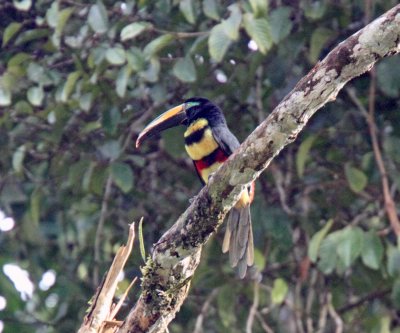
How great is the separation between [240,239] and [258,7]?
0.94 meters

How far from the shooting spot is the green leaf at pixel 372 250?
4.20m

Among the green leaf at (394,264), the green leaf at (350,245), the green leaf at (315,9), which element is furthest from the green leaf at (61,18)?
the green leaf at (394,264)

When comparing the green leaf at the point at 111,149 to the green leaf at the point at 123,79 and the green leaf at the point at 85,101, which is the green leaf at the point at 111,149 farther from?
the green leaf at the point at 123,79

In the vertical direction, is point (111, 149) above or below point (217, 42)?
below

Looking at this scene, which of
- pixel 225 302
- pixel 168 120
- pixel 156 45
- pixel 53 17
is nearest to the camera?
pixel 156 45

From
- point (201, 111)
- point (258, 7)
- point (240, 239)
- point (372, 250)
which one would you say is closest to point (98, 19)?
point (201, 111)

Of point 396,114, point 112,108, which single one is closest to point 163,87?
point 112,108

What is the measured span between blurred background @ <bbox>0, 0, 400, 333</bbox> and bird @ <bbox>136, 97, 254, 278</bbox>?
22 centimetres

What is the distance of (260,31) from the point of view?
415 centimetres

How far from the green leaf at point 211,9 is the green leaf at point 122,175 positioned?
32.5 inches

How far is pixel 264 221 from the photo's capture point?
4.65 m

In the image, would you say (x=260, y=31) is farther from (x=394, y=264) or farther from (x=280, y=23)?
(x=394, y=264)

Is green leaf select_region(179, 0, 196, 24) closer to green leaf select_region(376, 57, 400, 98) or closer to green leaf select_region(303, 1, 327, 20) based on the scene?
green leaf select_region(303, 1, 327, 20)

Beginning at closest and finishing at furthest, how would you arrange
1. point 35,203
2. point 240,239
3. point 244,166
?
1. point 244,166
2. point 240,239
3. point 35,203
